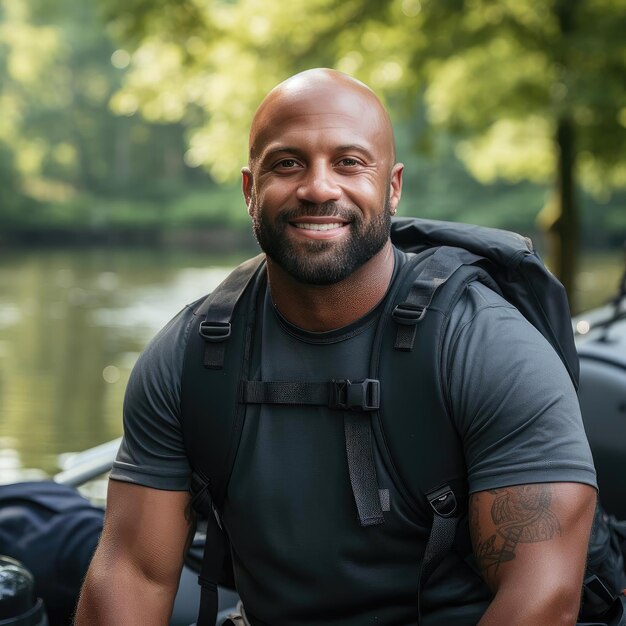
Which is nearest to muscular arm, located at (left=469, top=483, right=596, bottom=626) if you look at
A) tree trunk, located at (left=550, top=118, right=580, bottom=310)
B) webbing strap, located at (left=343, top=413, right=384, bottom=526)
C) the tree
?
webbing strap, located at (left=343, top=413, right=384, bottom=526)

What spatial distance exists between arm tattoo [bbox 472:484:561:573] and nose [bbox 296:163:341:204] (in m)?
0.63

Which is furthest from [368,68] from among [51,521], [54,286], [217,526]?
[54,286]

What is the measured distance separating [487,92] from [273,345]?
1093 centimetres

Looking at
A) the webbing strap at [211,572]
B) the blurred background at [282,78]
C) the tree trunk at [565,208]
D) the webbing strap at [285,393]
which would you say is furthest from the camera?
the tree trunk at [565,208]

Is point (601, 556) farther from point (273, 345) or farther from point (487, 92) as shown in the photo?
point (487, 92)

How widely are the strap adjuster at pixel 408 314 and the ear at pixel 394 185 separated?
0.90 ft

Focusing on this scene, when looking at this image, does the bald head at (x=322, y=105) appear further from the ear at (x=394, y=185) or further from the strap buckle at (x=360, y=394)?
→ the strap buckle at (x=360, y=394)

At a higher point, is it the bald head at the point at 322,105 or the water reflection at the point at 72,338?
the bald head at the point at 322,105

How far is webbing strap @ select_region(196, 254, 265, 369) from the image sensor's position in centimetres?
226

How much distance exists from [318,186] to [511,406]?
1.83 ft

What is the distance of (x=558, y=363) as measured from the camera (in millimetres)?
2078

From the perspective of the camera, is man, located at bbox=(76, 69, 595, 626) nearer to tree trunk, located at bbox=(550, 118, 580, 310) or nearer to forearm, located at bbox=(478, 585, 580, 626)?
forearm, located at bbox=(478, 585, 580, 626)

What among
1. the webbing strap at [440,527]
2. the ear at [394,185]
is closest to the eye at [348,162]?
the ear at [394,185]

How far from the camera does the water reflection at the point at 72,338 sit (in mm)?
8141
